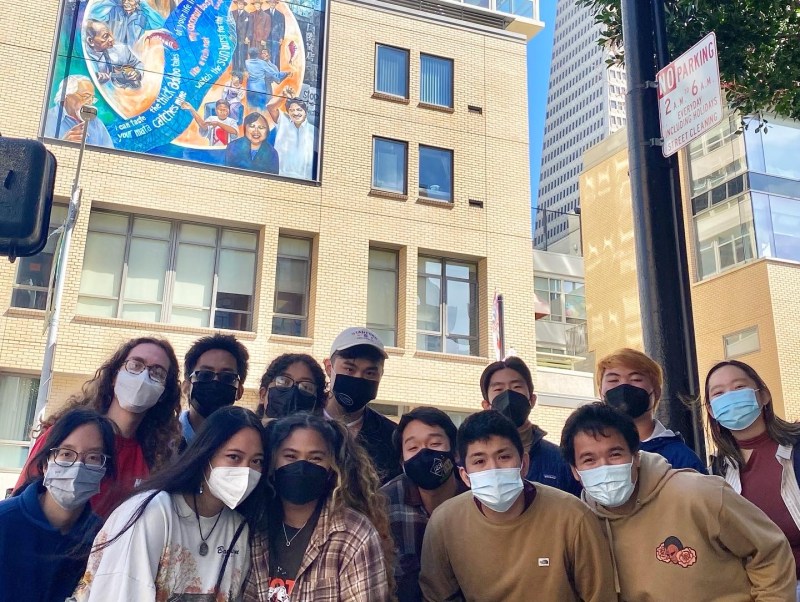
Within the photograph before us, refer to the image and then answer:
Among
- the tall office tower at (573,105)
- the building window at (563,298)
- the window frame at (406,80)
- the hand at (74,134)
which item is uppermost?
the tall office tower at (573,105)

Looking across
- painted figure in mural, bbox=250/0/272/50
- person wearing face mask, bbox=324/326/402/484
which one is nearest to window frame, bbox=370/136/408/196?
painted figure in mural, bbox=250/0/272/50

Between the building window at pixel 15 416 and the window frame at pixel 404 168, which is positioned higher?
the window frame at pixel 404 168

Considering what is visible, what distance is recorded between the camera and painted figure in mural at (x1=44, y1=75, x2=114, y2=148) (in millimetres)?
16016

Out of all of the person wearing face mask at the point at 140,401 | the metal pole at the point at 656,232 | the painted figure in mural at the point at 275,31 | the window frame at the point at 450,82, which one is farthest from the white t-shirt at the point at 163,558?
the window frame at the point at 450,82

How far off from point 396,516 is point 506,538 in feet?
2.10

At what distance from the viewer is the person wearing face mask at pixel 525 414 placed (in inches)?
169

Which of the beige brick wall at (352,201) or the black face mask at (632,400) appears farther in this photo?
the beige brick wall at (352,201)

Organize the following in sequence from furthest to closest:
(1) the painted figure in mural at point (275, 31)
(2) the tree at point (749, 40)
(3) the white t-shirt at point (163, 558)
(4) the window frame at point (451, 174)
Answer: (4) the window frame at point (451, 174) < (1) the painted figure in mural at point (275, 31) < (2) the tree at point (749, 40) < (3) the white t-shirt at point (163, 558)

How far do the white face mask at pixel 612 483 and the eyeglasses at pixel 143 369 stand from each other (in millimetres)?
2350

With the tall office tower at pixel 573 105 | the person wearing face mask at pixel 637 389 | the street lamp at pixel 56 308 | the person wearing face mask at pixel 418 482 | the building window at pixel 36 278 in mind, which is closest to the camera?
the person wearing face mask at pixel 418 482

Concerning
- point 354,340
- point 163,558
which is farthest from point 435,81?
point 163,558

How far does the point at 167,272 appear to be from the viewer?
54.0ft

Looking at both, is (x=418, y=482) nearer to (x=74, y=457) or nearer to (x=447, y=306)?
(x=74, y=457)

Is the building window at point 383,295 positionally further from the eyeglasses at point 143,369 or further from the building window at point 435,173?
the eyeglasses at point 143,369
